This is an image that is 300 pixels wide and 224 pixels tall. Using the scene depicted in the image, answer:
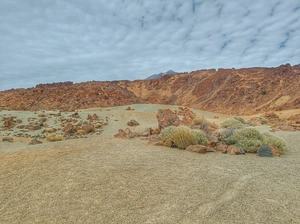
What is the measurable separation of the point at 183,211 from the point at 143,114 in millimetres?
25436

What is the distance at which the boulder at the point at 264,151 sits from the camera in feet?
27.5

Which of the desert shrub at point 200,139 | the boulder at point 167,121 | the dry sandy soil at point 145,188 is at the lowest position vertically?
the dry sandy soil at point 145,188

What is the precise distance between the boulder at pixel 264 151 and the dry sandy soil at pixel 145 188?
41cm

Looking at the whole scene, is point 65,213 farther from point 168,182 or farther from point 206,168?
point 206,168

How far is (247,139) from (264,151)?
147cm

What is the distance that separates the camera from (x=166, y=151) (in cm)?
888

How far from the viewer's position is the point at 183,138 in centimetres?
979

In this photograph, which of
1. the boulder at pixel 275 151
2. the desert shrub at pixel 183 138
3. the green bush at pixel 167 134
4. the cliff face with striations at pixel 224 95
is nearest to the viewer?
the boulder at pixel 275 151

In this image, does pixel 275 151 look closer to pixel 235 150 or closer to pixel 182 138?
pixel 235 150

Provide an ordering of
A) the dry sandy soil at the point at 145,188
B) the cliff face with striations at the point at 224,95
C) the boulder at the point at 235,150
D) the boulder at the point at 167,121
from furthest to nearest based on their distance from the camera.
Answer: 1. the cliff face with striations at the point at 224,95
2. the boulder at the point at 167,121
3. the boulder at the point at 235,150
4. the dry sandy soil at the point at 145,188

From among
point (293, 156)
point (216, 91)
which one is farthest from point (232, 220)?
point (216, 91)

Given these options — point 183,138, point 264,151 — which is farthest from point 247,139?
point 183,138

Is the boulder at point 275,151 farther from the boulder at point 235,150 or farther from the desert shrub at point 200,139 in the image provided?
the desert shrub at point 200,139

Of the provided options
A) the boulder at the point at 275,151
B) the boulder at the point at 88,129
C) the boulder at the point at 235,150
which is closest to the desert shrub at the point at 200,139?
the boulder at the point at 235,150
